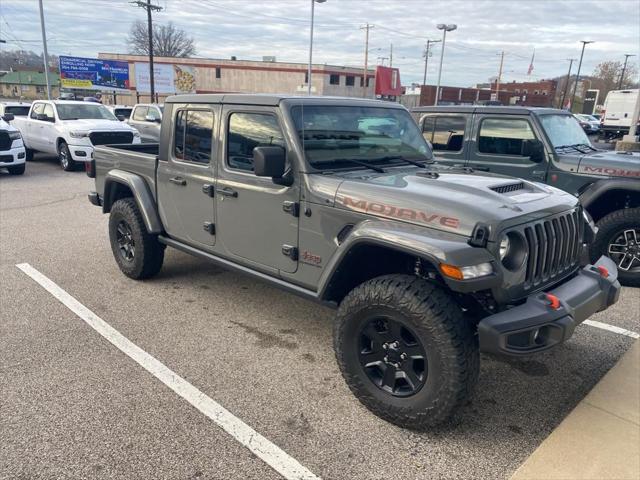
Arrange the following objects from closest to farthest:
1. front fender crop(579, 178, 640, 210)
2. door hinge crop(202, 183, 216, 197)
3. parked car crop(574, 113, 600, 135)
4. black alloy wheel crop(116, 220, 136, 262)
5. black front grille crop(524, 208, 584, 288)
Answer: black front grille crop(524, 208, 584, 288) → door hinge crop(202, 183, 216, 197) → black alloy wheel crop(116, 220, 136, 262) → front fender crop(579, 178, 640, 210) → parked car crop(574, 113, 600, 135)

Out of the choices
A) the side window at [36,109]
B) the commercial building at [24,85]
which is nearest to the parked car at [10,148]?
the side window at [36,109]

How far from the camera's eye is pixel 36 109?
14.0m

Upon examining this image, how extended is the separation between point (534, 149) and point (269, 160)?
396 centimetres

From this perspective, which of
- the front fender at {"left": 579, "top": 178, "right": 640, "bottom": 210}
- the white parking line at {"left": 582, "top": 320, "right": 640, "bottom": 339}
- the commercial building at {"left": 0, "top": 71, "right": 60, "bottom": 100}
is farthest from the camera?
the commercial building at {"left": 0, "top": 71, "right": 60, "bottom": 100}

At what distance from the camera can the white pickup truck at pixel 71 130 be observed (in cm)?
1267

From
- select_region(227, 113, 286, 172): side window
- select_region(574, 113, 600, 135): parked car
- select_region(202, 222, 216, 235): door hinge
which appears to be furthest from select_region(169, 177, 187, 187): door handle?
select_region(574, 113, 600, 135): parked car

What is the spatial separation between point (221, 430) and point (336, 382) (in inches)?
35.4

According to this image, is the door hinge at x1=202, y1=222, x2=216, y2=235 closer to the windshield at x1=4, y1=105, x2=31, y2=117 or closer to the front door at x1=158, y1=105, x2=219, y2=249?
the front door at x1=158, y1=105, x2=219, y2=249

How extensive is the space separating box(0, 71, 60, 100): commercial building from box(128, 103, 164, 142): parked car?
73417 millimetres

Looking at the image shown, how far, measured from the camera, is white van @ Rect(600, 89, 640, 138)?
30.2m

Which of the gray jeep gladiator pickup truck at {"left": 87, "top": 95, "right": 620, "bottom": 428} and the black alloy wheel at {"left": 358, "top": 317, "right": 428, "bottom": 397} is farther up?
the gray jeep gladiator pickup truck at {"left": 87, "top": 95, "right": 620, "bottom": 428}

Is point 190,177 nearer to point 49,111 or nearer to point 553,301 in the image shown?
point 553,301

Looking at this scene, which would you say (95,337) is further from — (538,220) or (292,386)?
(538,220)

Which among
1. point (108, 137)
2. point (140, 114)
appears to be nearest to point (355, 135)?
point (108, 137)
